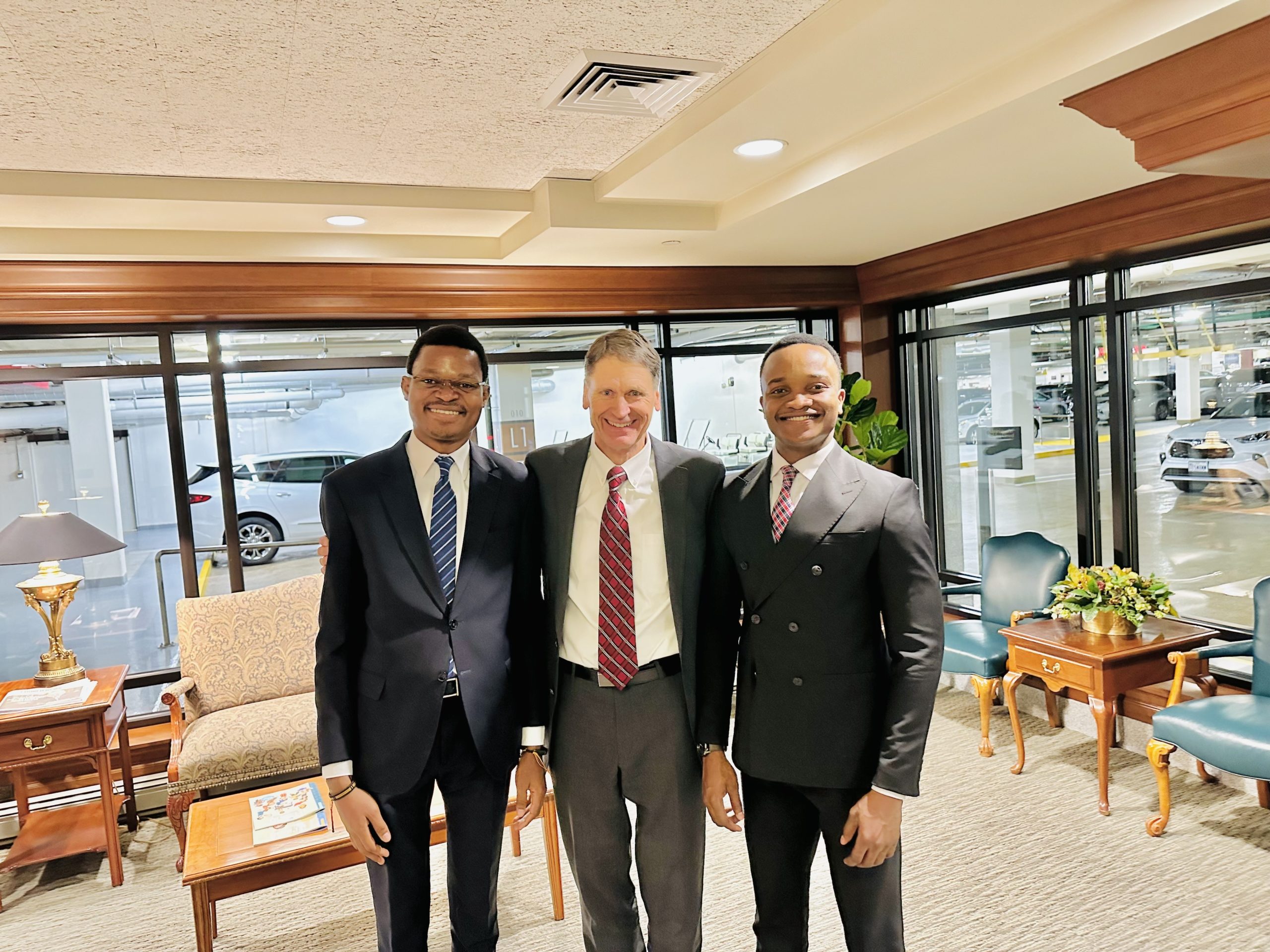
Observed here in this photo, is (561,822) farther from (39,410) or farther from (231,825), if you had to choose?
(39,410)

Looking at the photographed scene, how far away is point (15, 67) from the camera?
2.22 meters

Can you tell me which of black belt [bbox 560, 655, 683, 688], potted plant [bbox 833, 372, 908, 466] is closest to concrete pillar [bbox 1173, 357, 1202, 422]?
potted plant [bbox 833, 372, 908, 466]

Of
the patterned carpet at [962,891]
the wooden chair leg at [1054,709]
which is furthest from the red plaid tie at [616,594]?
the wooden chair leg at [1054,709]

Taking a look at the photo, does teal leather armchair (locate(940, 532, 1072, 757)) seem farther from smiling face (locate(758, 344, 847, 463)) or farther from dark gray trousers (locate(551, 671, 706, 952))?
smiling face (locate(758, 344, 847, 463))

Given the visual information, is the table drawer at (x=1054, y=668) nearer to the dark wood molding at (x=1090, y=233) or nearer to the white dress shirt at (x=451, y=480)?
the dark wood molding at (x=1090, y=233)

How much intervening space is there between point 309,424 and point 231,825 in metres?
2.42

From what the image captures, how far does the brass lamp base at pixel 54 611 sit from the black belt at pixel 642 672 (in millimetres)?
2739

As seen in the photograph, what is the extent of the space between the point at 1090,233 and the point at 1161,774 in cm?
226

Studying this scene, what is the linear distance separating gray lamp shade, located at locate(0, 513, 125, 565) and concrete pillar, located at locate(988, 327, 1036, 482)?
4460 millimetres

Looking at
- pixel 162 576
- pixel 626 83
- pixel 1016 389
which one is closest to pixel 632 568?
pixel 626 83

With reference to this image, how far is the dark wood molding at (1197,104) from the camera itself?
2111 mm

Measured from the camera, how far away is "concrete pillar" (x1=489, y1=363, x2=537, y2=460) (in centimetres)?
520

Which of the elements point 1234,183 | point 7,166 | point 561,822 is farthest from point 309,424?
point 1234,183

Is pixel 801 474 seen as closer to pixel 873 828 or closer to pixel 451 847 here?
pixel 873 828
